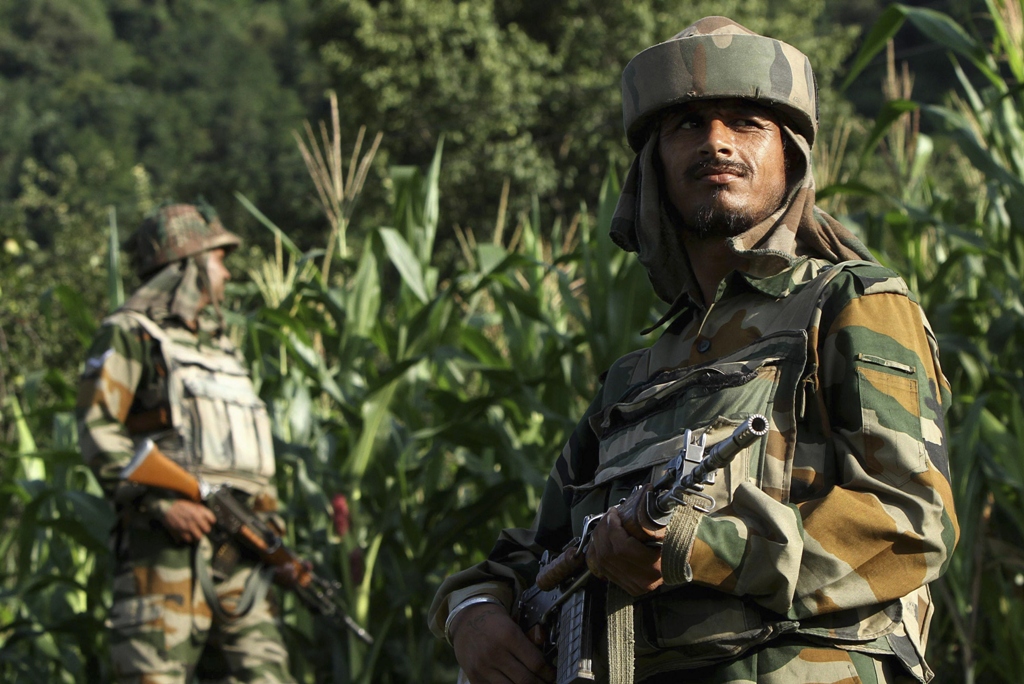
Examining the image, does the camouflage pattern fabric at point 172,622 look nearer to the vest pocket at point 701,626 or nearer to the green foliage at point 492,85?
the vest pocket at point 701,626

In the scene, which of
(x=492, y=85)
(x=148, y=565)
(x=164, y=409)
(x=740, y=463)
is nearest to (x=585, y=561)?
(x=740, y=463)

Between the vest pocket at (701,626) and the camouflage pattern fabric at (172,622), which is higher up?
the vest pocket at (701,626)

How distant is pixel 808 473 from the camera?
1556mm

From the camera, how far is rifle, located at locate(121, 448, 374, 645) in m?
3.76

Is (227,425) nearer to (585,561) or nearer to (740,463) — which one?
(585,561)

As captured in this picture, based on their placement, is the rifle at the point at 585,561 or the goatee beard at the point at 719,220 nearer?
the rifle at the point at 585,561

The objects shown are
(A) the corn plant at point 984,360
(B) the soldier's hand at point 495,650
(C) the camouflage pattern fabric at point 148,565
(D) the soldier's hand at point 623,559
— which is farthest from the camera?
(C) the camouflage pattern fabric at point 148,565

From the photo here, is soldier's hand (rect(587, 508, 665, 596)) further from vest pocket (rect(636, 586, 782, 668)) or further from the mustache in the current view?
the mustache

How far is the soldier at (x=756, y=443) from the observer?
144cm

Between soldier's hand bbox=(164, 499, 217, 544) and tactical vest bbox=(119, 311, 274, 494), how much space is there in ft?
0.58

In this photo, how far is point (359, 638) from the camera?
4328 millimetres

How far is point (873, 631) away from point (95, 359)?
3.09 meters

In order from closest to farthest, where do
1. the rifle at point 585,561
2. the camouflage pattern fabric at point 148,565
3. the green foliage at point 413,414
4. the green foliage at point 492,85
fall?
1. the rifle at point 585,561
2. the camouflage pattern fabric at point 148,565
3. the green foliage at point 413,414
4. the green foliage at point 492,85

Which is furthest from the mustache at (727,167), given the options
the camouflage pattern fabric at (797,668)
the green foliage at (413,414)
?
the green foliage at (413,414)
